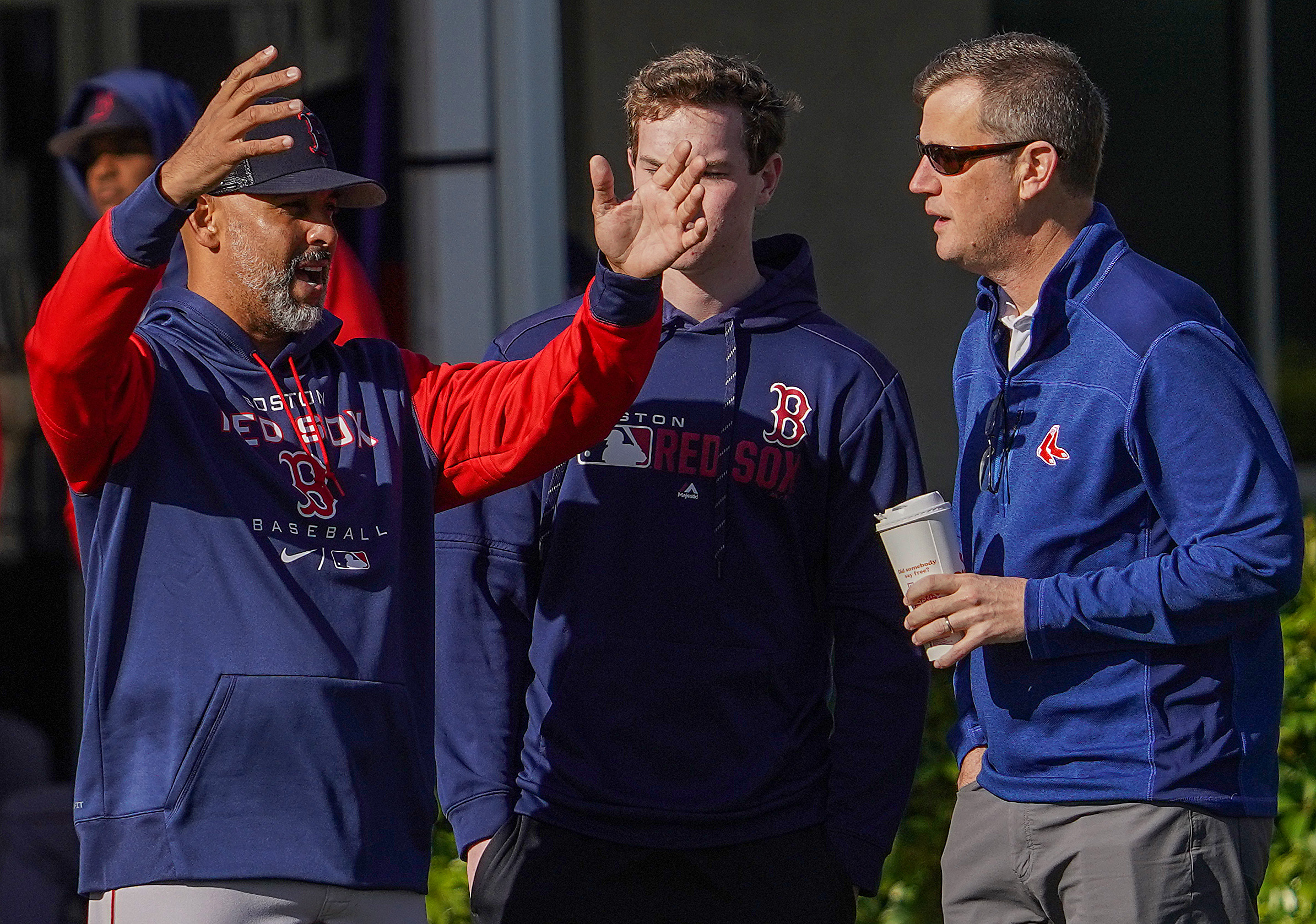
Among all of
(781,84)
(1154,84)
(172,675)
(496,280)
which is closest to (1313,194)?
(1154,84)

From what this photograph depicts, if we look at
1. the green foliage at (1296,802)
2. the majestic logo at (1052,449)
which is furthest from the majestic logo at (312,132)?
the green foliage at (1296,802)

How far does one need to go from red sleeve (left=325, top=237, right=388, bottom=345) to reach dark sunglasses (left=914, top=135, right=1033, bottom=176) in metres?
1.32

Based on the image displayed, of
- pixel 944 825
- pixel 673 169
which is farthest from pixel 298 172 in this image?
pixel 944 825

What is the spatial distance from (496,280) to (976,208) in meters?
1.75

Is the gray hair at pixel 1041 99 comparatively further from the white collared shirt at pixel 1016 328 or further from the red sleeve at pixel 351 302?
the red sleeve at pixel 351 302

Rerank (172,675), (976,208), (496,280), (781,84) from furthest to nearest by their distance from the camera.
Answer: (781,84) < (496,280) < (976,208) < (172,675)

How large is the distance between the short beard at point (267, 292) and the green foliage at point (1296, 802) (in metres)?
2.23

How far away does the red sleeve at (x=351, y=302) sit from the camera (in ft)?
12.1

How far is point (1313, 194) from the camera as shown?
7.01 meters

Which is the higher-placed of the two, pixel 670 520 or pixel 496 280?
pixel 496 280

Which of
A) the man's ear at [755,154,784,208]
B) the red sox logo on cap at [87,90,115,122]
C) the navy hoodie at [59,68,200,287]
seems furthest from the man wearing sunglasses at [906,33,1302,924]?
the red sox logo on cap at [87,90,115,122]

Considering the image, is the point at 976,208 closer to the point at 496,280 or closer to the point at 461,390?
the point at 461,390

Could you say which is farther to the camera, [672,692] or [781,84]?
[781,84]

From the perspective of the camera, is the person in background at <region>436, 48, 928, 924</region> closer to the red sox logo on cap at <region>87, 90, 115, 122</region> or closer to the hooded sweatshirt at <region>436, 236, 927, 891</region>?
the hooded sweatshirt at <region>436, 236, 927, 891</region>
